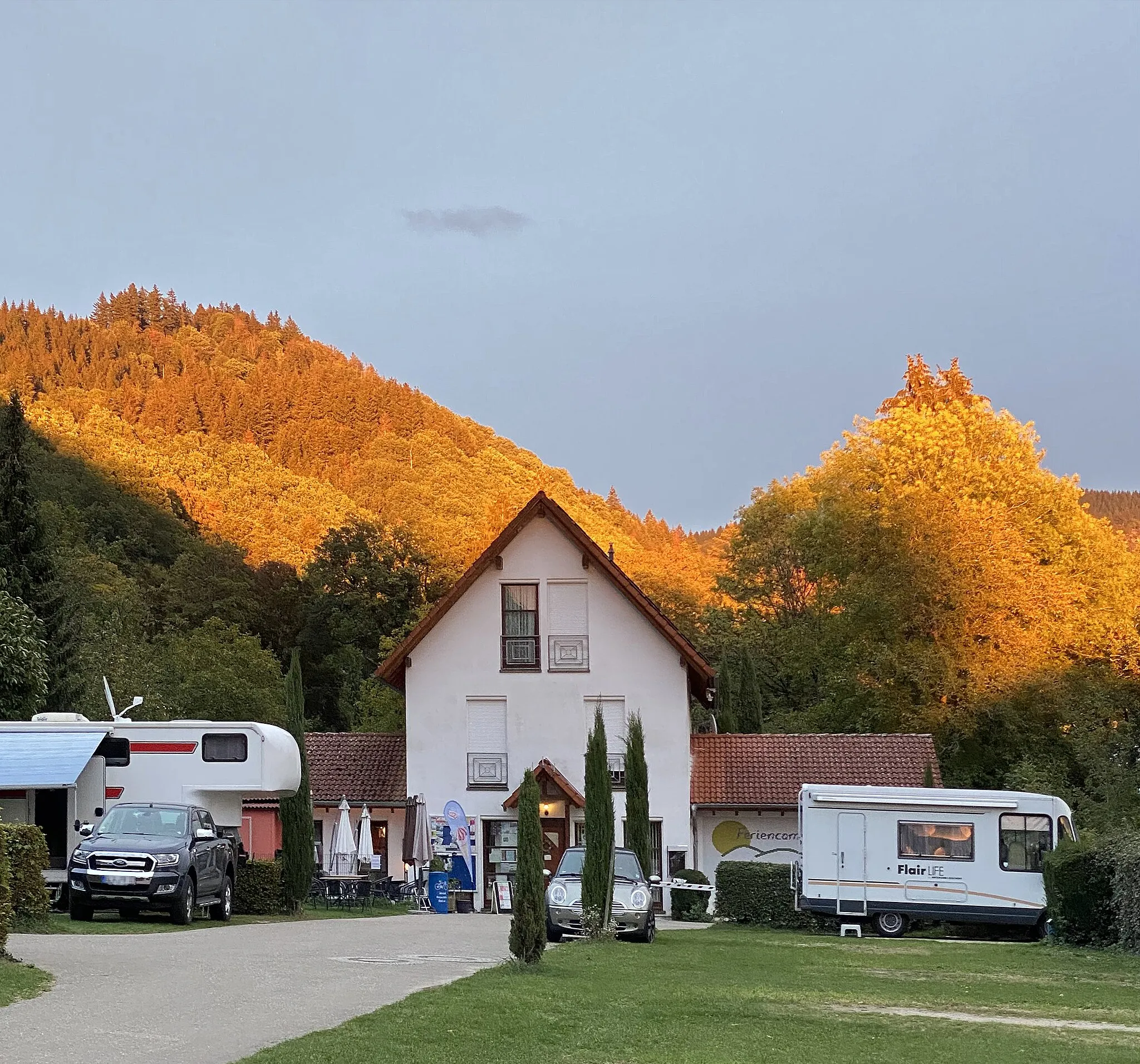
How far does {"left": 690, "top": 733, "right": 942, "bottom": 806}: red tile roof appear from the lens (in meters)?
37.4

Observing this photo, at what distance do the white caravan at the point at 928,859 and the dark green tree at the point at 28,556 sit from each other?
25.2 m

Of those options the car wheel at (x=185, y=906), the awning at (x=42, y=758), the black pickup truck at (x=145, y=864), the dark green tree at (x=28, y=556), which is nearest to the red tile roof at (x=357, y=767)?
the dark green tree at (x=28, y=556)

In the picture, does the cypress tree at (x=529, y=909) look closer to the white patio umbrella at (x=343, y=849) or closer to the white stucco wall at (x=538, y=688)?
the white patio umbrella at (x=343, y=849)

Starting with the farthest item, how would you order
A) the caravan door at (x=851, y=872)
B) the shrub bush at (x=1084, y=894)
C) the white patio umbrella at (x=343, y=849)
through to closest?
the white patio umbrella at (x=343, y=849), the caravan door at (x=851, y=872), the shrub bush at (x=1084, y=894)

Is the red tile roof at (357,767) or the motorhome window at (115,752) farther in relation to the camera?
the red tile roof at (357,767)

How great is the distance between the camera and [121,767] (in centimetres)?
2531

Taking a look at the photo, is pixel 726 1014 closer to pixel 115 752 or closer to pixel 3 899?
pixel 3 899

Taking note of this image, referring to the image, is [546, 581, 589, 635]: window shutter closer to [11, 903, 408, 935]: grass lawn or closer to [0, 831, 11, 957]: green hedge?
[11, 903, 408, 935]: grass lawn

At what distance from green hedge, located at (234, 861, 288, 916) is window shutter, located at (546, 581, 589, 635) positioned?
12274mm

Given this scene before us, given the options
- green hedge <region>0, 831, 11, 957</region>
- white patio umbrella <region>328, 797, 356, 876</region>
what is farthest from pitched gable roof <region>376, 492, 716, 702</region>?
green hedge <region>0, 831, 11, 957</region>

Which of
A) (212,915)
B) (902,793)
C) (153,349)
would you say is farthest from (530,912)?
(153,349)

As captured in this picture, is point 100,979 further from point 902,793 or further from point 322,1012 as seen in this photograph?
point 902,793

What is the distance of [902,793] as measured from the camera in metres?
30.0

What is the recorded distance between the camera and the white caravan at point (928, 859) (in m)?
29.7
